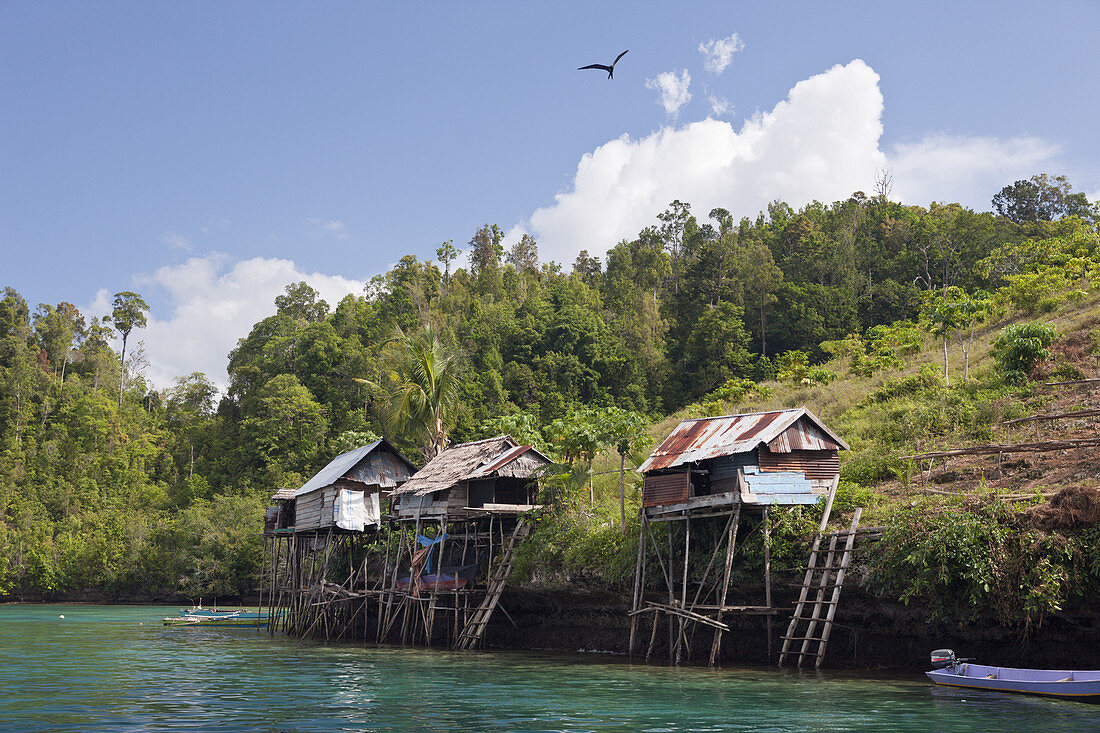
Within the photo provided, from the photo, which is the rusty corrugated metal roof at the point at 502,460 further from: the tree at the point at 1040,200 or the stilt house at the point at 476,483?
the tree at the point at 1040,200

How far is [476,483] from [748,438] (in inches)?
477

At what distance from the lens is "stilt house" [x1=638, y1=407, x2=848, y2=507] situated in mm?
23688

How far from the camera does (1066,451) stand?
2567 centimetres

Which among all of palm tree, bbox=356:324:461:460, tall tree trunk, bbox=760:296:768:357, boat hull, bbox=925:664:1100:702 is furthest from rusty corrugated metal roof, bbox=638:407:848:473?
tall tree trunk, bbox=760:296:768:357

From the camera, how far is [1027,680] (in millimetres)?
16750

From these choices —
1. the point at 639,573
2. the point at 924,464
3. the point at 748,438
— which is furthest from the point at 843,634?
the point at 924,464

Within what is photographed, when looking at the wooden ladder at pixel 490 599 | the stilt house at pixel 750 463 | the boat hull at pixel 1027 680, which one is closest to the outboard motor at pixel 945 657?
the boat hull at pixel 1027 680

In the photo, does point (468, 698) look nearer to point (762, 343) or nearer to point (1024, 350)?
point (1024, 350)

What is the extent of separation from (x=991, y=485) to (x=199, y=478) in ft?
215

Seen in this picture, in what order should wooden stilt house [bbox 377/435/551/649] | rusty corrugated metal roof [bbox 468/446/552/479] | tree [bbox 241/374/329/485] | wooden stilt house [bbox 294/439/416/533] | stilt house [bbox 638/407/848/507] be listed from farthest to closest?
tree [bbox 241/374/329/485], wooden stilt house [bbox 294/439/416/533], rusty corrugated metal roof [bbox 468/446/552/479], wooden stilt house [bbox 377/435/551/649], stilt house [bbox 638/407/848/507]

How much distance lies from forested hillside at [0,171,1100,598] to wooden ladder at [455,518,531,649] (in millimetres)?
18508

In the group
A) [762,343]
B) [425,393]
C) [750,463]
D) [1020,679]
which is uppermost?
[762,343]

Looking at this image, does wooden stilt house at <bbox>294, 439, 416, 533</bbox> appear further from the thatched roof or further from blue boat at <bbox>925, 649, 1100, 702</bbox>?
blue boat at <bbox>925, 649, 1100, 702</bbox>

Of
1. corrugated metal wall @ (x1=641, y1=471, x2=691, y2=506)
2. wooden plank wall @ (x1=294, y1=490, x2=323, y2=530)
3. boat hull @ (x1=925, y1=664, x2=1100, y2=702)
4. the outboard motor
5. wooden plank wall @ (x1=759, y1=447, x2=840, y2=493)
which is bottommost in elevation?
boat hull @ (x1=925, y1=664, x2=1100, y2=702)
